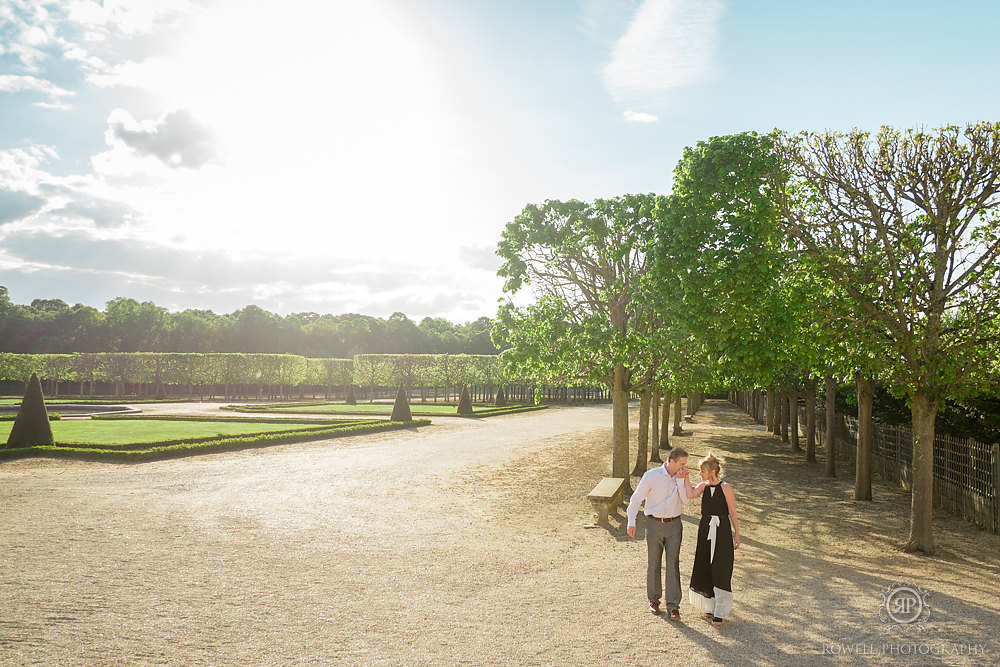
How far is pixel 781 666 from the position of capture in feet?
19.5

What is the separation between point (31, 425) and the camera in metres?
22.2

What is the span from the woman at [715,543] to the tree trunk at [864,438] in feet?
29.2

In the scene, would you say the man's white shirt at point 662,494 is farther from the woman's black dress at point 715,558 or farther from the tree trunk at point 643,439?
the tree trunk at point 643,439

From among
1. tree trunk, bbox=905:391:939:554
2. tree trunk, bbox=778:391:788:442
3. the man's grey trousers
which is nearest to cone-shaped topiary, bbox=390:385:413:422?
tree trunk, bbox=778:391:788:442

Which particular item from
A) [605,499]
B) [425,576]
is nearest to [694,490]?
[425,576]

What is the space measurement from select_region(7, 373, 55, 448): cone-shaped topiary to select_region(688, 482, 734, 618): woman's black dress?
2265cm

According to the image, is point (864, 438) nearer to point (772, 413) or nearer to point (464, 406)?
point (772, 413)

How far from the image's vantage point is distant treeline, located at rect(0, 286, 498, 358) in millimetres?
104750

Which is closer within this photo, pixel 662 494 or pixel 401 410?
pixel 662 494

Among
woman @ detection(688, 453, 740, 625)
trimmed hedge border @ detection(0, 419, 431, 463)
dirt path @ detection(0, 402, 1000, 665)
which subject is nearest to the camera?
dirt path @ detection(0, 402, 1000, 665)

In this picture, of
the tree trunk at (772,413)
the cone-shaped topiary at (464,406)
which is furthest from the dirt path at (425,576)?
the cone-shaped topiary at (464,406)

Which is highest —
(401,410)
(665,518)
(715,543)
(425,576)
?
(665,518)

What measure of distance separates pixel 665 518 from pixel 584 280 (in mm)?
9685

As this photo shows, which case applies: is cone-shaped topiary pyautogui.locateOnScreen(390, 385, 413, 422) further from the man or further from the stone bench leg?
the man
